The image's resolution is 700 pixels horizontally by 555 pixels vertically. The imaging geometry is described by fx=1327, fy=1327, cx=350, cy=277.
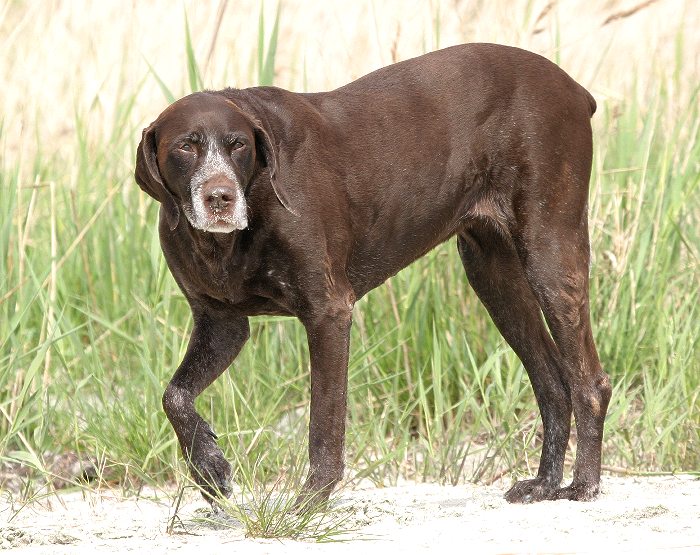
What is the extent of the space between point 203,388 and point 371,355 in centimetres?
126

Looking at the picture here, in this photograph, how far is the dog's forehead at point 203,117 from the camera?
4.41 m

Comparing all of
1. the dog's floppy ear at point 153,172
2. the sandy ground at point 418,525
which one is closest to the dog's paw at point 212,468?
the sandy ground at point 418,525

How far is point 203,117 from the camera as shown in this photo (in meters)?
4.42

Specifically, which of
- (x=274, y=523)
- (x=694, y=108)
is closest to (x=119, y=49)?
(x=694, y=108)

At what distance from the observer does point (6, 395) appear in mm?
5648

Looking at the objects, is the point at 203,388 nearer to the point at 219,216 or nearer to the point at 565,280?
the point at 219,216

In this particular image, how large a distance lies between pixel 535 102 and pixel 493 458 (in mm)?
1420

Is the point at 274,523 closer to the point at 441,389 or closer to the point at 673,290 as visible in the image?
the point at 441,389

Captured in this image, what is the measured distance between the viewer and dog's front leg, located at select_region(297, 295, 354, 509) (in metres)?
4.59

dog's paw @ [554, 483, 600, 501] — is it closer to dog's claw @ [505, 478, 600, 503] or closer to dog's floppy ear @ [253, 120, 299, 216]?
dog's claw @ [505, 478, 600, 503]

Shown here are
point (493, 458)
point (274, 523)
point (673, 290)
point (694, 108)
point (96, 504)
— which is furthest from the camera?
point (694, 108)

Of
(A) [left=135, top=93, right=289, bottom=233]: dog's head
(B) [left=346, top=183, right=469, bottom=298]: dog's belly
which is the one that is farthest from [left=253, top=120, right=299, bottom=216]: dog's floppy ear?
(B) [left=346, top=183, right=469, bottom=298]: dog's belly

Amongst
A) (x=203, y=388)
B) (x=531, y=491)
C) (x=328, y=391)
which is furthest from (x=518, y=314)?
(x=203, y=388)

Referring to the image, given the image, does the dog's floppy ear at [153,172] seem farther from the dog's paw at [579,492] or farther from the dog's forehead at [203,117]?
the dog's paw at [579,492]
